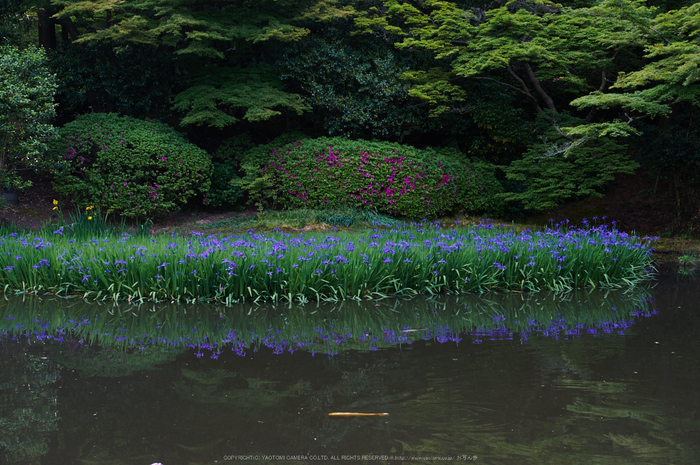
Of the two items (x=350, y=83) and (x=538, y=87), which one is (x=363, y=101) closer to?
(x=350, y=83)

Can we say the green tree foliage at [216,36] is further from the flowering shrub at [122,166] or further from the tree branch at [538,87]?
the tree branch at [538,87]

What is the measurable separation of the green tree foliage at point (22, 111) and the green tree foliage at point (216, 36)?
1.40 metres

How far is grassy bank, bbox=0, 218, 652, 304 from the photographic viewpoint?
5.41m

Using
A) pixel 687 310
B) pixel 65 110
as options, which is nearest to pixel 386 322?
pixel 687 310

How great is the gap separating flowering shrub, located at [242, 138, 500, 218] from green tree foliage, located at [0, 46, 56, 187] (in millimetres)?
3613

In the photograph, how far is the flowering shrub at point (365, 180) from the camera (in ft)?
34.3

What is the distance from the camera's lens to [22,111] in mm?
9117

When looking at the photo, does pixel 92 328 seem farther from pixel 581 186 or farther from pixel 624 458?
pixel 581 186

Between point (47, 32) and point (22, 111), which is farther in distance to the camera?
point (47, 32)

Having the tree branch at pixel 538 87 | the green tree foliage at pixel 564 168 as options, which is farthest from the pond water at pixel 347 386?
the tree branch at pixel 538 87

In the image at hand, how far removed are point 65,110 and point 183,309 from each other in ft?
31.6

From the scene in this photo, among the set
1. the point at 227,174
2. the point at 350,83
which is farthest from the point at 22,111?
the point at 350,83

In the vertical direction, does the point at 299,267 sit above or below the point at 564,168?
below

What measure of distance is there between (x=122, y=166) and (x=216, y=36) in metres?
2.90
